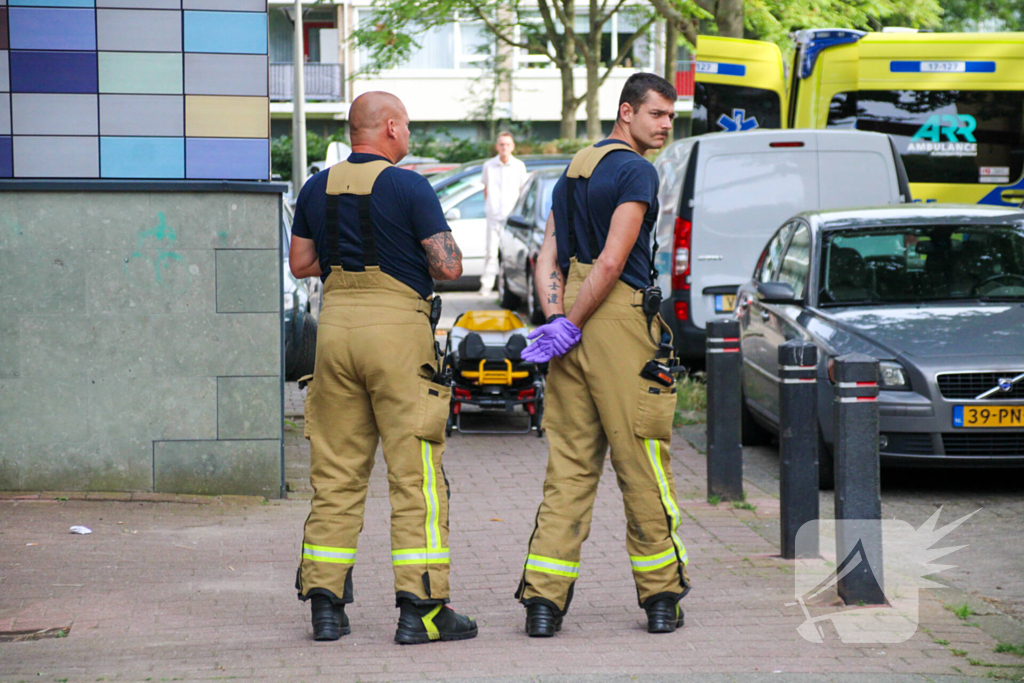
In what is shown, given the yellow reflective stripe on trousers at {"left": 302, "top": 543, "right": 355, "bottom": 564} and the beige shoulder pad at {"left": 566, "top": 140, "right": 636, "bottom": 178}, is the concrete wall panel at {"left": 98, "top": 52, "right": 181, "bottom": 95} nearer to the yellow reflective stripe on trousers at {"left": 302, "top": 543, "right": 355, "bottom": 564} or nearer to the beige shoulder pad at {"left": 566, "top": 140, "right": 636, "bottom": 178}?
the beige shoulder pad at {"left": 566, "top": 140, "right": 636, "bottom": 178}

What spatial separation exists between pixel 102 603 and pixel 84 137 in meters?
2.75

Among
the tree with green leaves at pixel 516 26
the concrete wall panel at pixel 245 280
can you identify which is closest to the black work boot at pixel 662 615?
the concrete wall panel at pixel 245 280

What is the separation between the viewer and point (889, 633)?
4.78 meters

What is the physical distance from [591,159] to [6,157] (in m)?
3.56

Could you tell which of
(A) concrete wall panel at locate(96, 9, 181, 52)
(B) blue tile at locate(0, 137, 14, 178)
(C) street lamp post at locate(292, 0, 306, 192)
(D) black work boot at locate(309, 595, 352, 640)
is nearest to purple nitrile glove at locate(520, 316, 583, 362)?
(D) black work boot at locate(309, 595, 352, 640)

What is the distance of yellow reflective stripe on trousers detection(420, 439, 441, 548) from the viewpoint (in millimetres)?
4605

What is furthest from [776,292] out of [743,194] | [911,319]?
[743,194]

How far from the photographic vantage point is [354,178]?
4.58m

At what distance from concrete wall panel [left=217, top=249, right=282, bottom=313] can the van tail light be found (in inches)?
177

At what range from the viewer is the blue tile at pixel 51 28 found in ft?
21.9

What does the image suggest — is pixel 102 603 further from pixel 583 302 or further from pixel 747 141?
pixel 747 141

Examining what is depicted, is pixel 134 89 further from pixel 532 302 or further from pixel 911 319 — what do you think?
pixel 532 302

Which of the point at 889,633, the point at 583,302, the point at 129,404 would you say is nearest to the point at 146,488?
the point at 129,404

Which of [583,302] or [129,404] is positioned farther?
[129,404]
